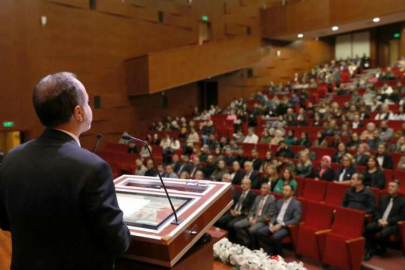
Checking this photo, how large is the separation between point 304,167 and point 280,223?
1436 mm

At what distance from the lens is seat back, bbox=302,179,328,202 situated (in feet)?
13.4

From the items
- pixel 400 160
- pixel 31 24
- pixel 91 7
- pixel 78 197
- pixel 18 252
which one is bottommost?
pixel 400 160

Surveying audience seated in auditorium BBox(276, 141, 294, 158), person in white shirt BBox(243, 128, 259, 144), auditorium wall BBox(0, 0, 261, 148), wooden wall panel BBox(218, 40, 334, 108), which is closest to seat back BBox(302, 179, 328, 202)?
audience seated in auditorium BBox(276, 141, 294, 158)

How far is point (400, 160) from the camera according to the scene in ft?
14.6

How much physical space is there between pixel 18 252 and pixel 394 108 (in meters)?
7.21

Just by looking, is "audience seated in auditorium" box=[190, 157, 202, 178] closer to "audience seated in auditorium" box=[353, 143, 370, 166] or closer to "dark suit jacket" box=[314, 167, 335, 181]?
"dark suit jacket" box=[314, 167, 335, 181]

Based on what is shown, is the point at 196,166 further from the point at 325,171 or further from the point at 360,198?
the point at 360,198

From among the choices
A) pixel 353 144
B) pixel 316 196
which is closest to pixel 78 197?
pixel 316 196

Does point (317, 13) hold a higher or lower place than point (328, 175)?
higher

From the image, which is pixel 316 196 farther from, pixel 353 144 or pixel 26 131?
pixel 26 131

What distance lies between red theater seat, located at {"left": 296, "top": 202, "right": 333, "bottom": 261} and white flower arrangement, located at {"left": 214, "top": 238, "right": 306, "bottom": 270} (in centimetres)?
156

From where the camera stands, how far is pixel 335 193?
12.9 ft

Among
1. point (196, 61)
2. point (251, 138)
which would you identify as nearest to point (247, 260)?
point (251, 138)

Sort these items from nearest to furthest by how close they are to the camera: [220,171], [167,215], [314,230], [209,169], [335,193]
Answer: [167,215]
[314,230]
[335,193]
[220,171]
[209,169]
